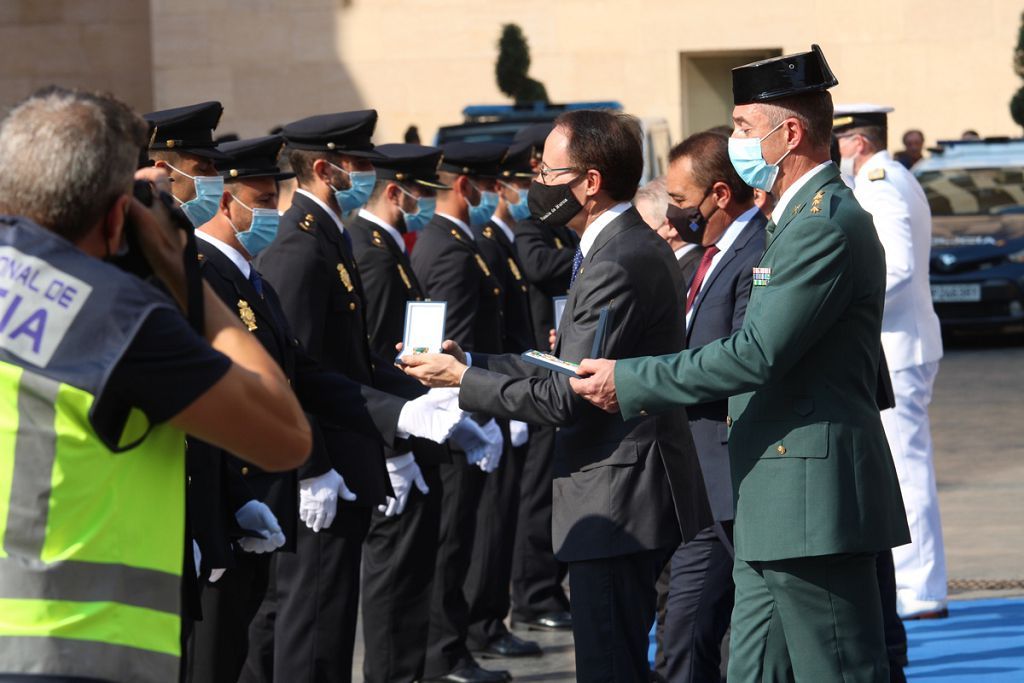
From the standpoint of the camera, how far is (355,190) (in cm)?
574

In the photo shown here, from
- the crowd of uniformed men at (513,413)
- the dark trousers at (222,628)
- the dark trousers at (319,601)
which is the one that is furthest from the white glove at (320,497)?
the dark trousers at (222,628)

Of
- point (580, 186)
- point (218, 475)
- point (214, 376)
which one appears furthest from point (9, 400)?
point (580, 186)

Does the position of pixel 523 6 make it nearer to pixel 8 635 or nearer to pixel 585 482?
pixel 585 482

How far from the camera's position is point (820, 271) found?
3.65 m

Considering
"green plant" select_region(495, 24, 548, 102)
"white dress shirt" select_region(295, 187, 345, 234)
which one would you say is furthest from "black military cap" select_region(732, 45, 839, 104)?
"green plant" select_region(495, 24, 548, 102)

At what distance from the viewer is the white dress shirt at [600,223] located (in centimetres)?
430

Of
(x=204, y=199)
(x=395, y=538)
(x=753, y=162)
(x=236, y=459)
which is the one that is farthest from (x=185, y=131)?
(x=395, y=538)

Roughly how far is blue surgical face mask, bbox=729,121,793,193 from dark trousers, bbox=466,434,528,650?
2.95m

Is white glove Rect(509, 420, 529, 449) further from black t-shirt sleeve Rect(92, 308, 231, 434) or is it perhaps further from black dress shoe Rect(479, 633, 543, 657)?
black t-shirt sleeve Rect(92, 308, 231, 434)

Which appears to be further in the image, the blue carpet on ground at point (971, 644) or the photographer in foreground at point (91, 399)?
the blue carpet on ground at point (971, 644)

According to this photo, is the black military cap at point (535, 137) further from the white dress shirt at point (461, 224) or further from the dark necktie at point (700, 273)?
the dark necktie at point (700, 273)

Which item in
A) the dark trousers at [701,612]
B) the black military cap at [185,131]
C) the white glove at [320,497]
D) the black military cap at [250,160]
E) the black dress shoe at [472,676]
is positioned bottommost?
the black dress shoe at [472,676]

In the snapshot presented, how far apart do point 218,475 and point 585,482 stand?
0.97 m

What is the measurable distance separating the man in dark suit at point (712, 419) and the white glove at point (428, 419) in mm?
1017
